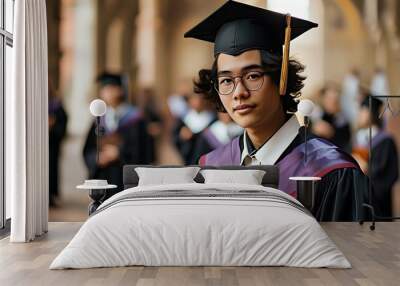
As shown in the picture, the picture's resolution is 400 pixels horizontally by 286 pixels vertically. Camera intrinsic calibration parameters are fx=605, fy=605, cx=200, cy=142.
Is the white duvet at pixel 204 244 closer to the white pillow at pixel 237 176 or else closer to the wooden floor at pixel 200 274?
the wooden floor at pixel 200 274

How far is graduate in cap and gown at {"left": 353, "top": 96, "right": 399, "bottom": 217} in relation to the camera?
279 inches

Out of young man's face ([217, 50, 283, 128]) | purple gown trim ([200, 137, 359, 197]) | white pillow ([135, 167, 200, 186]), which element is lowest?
white pillow ([135, 167, 200, 186])

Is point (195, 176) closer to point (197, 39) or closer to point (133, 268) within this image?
point (197, 39)

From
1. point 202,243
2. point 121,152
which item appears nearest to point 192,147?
point 121,152

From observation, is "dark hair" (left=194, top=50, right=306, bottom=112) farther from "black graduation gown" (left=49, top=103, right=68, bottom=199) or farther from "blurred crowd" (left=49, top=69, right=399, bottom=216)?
"black graduation gown" (left=49, top=103, right=68, bottom=199)

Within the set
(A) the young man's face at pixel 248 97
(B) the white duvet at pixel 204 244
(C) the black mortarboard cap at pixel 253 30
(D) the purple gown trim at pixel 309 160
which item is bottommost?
(B) the white duvet at pixel 204 244

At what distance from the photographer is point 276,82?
7.01m

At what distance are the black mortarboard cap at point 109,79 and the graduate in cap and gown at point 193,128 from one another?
0.87 meters

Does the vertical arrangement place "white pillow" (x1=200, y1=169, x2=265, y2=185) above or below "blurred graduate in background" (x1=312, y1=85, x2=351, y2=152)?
below

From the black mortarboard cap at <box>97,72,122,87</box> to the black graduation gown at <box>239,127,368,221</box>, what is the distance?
2131 mm

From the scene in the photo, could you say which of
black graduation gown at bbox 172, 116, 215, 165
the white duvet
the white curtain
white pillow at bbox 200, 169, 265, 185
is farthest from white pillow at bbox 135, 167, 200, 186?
the white duvet

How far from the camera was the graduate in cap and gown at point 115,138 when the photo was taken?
23.7ft

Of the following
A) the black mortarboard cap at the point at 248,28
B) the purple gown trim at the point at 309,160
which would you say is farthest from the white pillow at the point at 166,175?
the black mortarboard cap at the point at 248,28

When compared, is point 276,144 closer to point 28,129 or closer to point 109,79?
point 109,79
